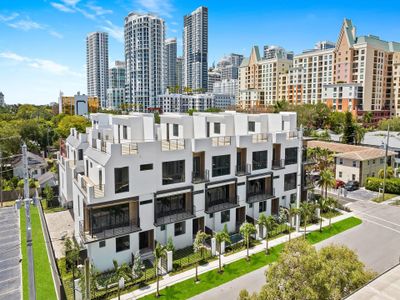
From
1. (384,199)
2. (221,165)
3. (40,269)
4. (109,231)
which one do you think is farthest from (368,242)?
(40,269)

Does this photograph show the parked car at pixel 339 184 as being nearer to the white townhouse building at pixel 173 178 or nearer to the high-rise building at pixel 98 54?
the white townhouse building at pixel 173 178

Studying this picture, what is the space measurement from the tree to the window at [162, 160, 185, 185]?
506 inches

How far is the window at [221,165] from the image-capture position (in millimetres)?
27609

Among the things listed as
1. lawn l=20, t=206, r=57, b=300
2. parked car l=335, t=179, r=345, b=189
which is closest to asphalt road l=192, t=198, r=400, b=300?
parked car l=335, t=179, r=345, b=189

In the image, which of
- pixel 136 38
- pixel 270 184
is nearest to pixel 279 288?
pixel 270 184

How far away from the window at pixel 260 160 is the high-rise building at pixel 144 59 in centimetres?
12332

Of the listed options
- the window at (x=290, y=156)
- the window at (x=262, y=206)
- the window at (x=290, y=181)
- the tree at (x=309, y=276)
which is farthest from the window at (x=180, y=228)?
the window at (x=290, y=156)

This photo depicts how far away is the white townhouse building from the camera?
2236 cm

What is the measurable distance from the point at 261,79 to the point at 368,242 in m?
127

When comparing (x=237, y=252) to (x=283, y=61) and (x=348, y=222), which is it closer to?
(x=348, y=222)

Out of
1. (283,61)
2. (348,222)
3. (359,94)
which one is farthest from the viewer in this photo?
(283,61)

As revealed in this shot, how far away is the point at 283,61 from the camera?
139m

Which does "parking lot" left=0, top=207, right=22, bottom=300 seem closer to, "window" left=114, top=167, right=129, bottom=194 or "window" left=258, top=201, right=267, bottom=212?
"window" left=114, top=167, right=129, bottom=194

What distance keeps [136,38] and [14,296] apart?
462 ft
